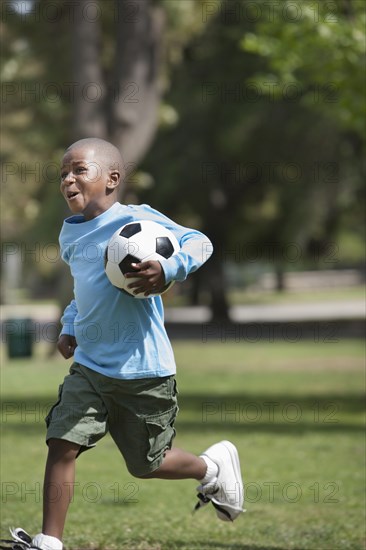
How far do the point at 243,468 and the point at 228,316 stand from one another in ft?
85.0

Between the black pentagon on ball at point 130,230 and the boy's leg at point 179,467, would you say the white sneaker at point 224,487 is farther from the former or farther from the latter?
the black pentagon on ball at point 130,230

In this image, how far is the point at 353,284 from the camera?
81.4m

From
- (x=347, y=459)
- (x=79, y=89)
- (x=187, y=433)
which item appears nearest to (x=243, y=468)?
(x=347, y=459)

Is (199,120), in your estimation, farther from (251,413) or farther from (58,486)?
(58,486)

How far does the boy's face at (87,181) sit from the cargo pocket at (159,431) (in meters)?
0.98

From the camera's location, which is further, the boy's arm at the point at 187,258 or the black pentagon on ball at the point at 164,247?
the black pentagon on ball at the point at 164,247

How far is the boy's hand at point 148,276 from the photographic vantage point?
455 cm

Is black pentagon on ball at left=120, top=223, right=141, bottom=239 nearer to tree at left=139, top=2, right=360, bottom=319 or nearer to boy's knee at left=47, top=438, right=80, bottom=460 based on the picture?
boy's knee at left=47, top=438, right=80, bottom=460

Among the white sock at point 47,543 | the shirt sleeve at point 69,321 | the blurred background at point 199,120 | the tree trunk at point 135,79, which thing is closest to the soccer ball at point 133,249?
the shirt sleeve at point 69,321

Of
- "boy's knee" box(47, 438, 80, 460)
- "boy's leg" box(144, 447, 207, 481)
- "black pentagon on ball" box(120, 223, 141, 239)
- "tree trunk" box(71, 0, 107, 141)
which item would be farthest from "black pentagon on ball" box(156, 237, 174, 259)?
"tree trunk" box(71, 0, 107, 141)

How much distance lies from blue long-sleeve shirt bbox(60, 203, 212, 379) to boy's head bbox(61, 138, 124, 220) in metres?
0.06

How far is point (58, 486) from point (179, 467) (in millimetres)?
762

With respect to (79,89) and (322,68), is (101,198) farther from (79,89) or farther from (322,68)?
(79,89)

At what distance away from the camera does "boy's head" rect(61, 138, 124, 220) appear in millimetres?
4922
